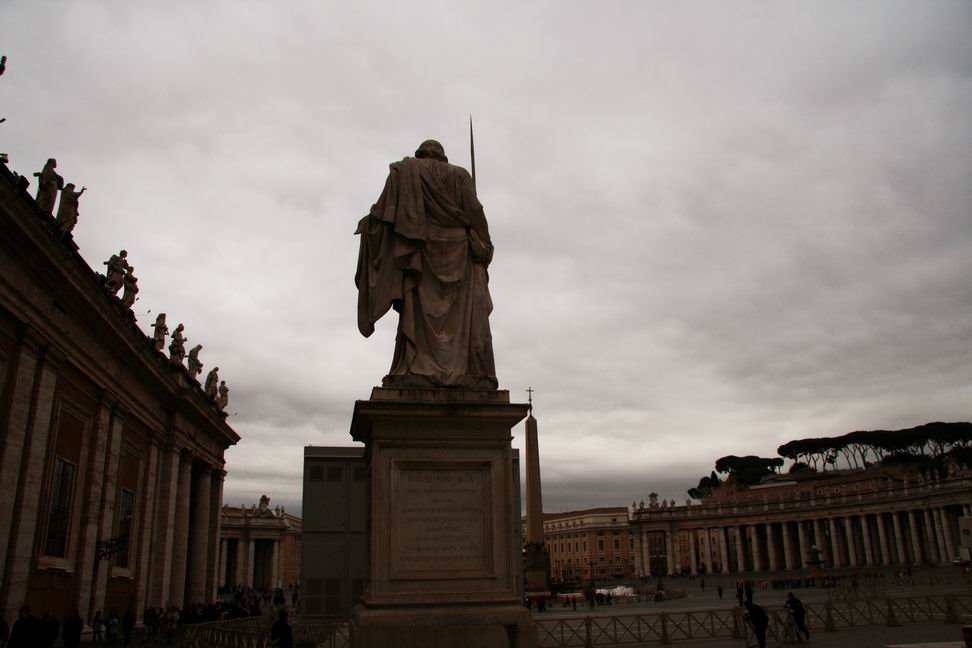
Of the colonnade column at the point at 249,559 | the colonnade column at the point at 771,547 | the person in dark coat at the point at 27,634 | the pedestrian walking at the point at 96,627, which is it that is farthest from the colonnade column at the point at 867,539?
the person in dark coat at the point at 27,634

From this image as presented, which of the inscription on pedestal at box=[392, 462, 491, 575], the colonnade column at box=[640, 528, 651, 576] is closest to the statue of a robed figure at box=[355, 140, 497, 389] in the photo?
the inscription on pedestal at box=[392, 462, 491, 575]

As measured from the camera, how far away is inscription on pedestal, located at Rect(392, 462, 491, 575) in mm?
8016

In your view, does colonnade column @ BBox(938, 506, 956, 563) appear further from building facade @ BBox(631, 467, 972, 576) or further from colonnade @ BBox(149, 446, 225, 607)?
colonnade @ BBox(149, 446, 225, 607)

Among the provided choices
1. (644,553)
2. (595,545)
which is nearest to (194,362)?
(644,553)

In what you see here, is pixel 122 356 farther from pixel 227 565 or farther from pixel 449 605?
pixel 227 565

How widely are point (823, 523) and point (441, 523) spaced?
360 feet

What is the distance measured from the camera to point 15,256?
18984mm

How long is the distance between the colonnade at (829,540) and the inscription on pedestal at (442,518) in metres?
61.2

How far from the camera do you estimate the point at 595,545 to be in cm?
15025

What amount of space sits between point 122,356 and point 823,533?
100900 millimetres

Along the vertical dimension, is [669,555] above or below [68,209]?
below

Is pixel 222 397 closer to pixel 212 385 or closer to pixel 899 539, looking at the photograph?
pixel 212 385

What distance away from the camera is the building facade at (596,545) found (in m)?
146

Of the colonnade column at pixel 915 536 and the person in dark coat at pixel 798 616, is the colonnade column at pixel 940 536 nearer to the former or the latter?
the colonnade column at pixel 915 536
